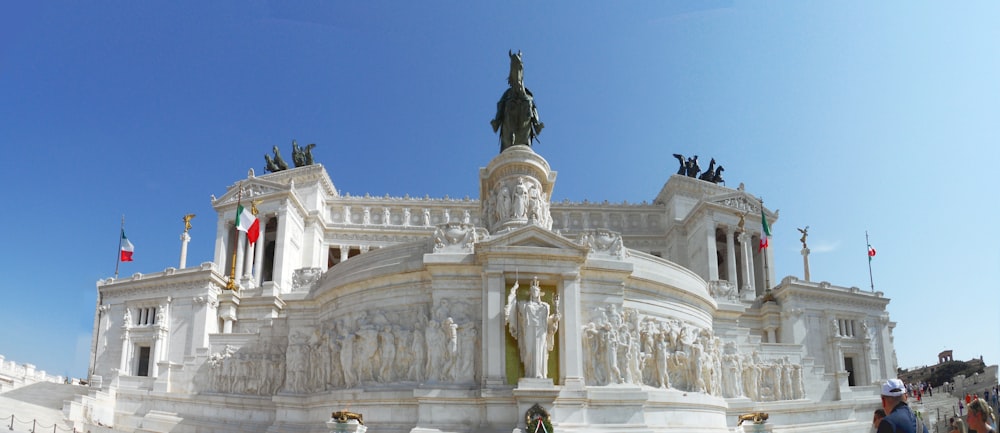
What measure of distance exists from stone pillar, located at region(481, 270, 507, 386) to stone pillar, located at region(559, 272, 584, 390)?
1824 mm

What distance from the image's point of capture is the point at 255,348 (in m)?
30.8

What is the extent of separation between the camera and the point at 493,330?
23.2 metres

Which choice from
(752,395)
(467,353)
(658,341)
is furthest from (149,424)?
(752,395)

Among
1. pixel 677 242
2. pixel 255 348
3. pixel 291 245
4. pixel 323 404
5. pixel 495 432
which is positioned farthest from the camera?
pixel 677 242

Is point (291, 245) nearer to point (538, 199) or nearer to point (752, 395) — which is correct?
point (538, 199)

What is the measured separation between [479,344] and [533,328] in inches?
70.9

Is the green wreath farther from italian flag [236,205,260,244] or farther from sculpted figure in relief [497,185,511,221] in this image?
italian flag [236,205,260,244]

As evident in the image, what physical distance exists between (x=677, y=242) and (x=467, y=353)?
43.7 metres

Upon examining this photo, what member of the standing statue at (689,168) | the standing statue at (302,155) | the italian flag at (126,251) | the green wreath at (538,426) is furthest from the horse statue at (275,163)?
the green wreath at (538,426)

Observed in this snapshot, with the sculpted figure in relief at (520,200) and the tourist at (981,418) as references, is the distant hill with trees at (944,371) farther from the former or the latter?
the tourist at (981,418)

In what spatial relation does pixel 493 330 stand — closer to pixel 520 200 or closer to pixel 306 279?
pixel 520 200

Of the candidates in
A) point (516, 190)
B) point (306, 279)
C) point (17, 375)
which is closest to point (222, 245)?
point (17, 375)

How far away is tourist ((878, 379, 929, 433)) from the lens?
24.8 ft

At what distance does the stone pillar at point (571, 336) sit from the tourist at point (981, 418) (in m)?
14.7
